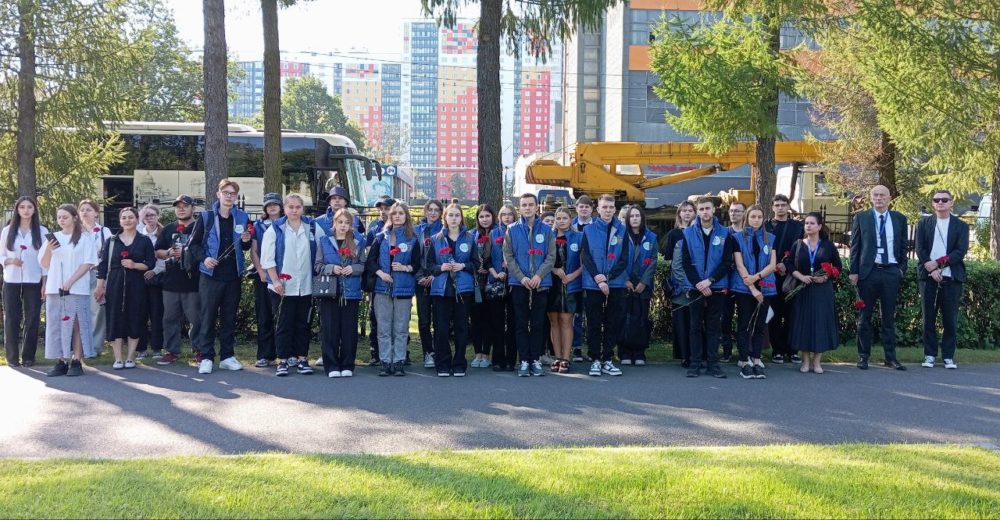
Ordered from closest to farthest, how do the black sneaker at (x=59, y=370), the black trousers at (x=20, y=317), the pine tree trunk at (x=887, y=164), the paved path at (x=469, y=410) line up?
the paved path at (x=469, y=410) → the black sneaker at (x=59, y=370) → the black trousers at (x=20, y=317) → the pine tree trunk at (x=887, y=164)

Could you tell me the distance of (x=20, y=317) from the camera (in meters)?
9.72

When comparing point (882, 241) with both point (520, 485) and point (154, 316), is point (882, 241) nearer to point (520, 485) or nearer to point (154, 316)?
point (520, 485)

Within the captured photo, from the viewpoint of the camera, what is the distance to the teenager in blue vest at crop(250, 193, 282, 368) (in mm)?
9508

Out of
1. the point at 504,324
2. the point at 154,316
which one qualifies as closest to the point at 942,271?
the point at 504,324

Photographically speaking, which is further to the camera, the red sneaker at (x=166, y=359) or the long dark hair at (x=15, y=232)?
the red sneaker at (x=166, y=359)

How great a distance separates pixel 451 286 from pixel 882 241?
5087 millimetres

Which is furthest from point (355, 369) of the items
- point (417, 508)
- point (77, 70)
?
point (77, 70)

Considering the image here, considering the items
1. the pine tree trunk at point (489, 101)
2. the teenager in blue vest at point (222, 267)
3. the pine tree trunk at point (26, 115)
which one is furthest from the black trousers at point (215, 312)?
the pine tree trunk at point (26, 115)

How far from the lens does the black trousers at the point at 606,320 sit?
30.7 feet

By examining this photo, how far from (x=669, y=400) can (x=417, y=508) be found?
12.8 ft

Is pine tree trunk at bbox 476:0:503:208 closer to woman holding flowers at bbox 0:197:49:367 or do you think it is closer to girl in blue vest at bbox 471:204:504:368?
girl in blue vest at bbox 471:204:504:368

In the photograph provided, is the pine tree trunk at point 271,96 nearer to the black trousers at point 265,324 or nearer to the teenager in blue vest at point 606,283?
the black trousers at point 265,324

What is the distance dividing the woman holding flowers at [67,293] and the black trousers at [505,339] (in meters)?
4.43

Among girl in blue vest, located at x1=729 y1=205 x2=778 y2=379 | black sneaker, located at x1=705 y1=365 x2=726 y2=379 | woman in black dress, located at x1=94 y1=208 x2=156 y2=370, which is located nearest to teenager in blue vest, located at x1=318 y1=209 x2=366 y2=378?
woman in black dress, located at x1=94 y1=208 x2=156 y2=370
